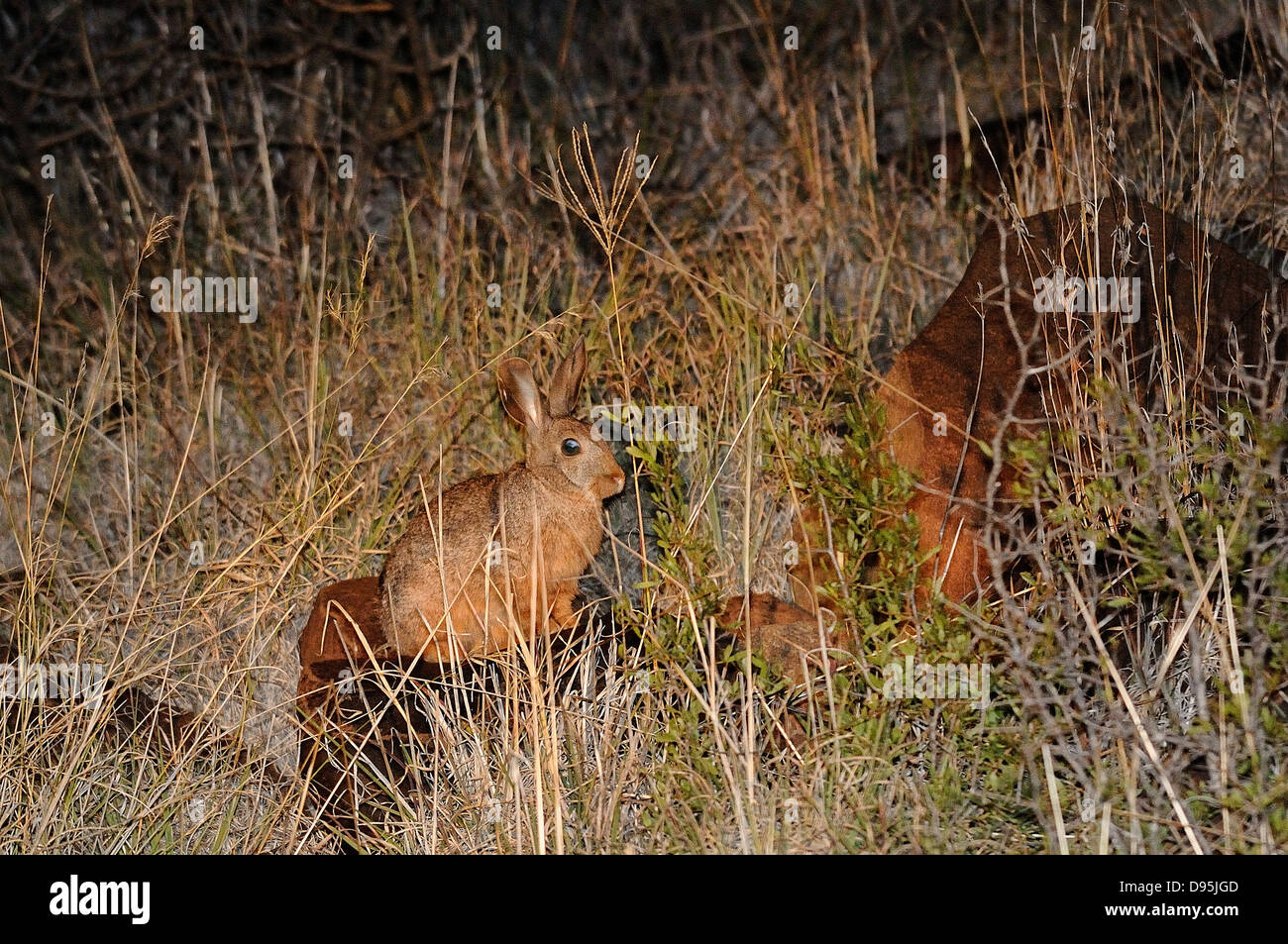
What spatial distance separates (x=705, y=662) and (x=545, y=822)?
60 cm

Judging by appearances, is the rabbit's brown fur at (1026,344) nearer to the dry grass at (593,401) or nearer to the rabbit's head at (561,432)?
the dry grass at (593,401)

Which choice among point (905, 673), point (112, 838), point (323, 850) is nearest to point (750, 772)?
point (905, 673)

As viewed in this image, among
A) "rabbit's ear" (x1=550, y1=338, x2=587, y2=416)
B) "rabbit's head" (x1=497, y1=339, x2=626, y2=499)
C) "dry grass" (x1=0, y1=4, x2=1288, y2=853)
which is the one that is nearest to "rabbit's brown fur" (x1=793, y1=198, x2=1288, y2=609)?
"dry grass" (x1=0, y1=4, x2=1288, y2=853)

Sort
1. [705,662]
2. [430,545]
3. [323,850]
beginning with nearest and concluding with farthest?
[705,662] → [323,850] → [430,545]

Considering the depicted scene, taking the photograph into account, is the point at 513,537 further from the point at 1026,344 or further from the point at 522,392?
the point at 1026,344

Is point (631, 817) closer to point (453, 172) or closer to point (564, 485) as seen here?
point (564, 485)

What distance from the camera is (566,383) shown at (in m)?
4.73

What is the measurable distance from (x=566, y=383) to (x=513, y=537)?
57 centimetres

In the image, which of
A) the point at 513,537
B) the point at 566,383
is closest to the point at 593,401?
the point at 566,383

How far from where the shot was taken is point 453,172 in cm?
754

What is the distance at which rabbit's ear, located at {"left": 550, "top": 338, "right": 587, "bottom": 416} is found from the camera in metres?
4.70

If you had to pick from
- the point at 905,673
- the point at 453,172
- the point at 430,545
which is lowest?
the point at 905,673

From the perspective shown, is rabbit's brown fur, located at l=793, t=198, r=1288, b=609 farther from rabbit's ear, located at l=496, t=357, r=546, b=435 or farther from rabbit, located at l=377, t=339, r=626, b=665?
rabbit's ear, located at l=496, t=357, r=546, b=435

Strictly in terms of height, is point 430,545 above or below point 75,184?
below
